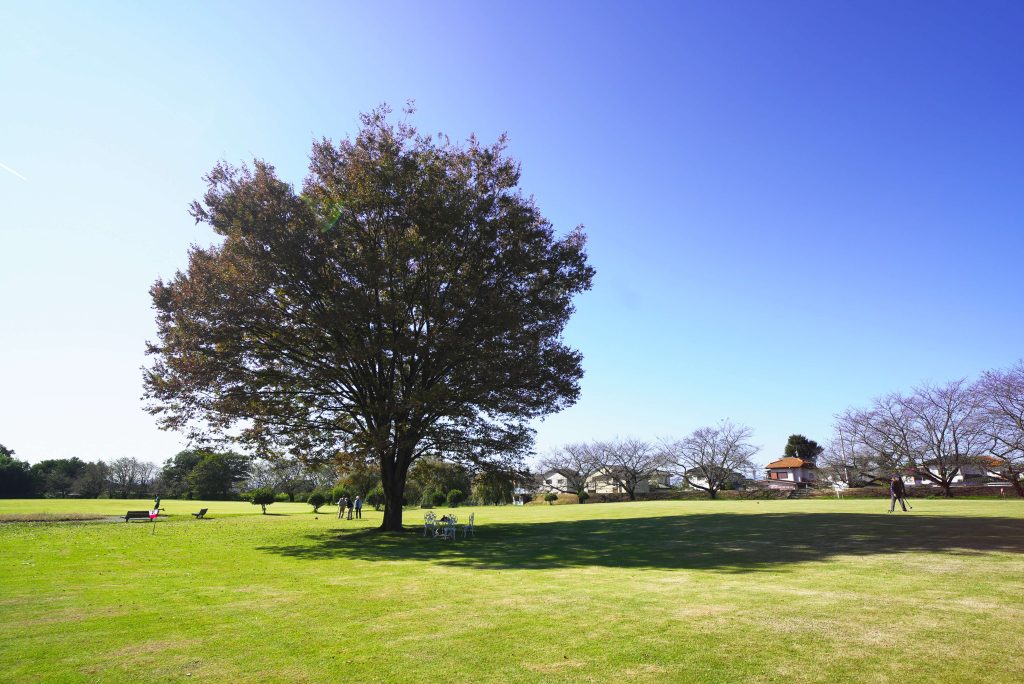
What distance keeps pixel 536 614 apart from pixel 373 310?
58.9ft

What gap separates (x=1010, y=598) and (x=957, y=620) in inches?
93.6

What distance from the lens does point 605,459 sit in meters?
102

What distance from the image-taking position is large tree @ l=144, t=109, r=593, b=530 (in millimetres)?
23312

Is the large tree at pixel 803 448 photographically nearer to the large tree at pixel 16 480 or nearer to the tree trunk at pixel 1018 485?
the tree trunk at pixel 1018 485

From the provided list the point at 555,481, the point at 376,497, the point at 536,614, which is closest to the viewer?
the point at 536,614

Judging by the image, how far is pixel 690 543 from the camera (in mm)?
19344

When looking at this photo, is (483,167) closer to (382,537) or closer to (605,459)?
(382,537)

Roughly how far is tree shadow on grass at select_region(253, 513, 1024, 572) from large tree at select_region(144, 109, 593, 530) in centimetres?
461

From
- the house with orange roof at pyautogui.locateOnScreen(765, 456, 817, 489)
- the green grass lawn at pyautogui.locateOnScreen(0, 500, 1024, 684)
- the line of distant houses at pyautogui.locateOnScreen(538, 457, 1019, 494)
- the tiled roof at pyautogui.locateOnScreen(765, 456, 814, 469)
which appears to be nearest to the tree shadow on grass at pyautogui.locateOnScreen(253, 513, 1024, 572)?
the green grass lawn at pyautogui.locateOnScreen(0, 500, 1024, 684)

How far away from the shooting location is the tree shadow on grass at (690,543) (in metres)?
15.3

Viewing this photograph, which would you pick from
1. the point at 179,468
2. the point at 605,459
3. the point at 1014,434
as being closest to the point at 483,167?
the point at 1014,434

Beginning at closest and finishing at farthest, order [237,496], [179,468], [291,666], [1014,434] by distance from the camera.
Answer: [291,666] → [1014,434] → [237,496] → [179,468]

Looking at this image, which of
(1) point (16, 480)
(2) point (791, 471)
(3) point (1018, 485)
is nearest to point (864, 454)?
(3) point (1018, 485)

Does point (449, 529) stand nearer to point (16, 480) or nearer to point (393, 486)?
point (393, 486)
